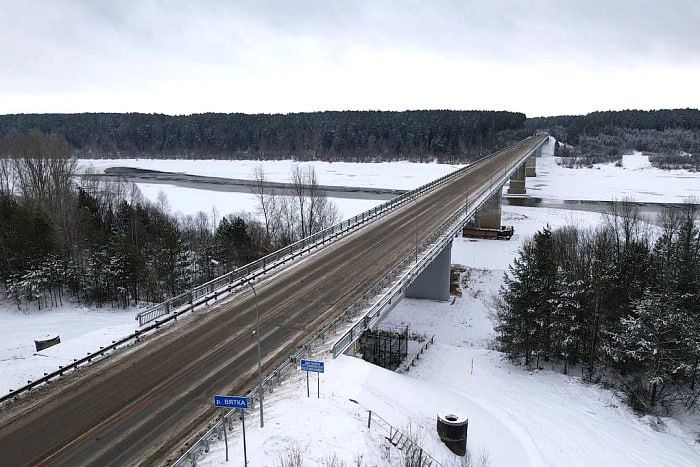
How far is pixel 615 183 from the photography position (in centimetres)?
12900

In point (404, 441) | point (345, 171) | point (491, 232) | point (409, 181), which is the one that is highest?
point (345, 171)

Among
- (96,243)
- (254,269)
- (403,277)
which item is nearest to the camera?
(403,277)

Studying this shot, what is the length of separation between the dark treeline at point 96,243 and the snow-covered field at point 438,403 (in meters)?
3.57

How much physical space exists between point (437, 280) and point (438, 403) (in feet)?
80.8

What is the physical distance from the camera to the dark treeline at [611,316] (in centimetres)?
3056

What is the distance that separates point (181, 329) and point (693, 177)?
155022 millimetres

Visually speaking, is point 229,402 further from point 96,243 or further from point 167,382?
point 96,243

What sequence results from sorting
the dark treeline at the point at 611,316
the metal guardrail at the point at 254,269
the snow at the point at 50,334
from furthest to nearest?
the dark treeline at the point at 611,316 < the metal guardrail at the point at 254,269 < the snow at the point at 50,334

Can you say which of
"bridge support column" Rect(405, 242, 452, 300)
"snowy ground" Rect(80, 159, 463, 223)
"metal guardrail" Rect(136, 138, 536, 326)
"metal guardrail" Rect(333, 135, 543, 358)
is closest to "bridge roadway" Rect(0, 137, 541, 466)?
"metal guardrail" Rect(136, 138, 536, 326)

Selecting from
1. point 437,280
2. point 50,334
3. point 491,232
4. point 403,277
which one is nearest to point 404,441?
point 403,277

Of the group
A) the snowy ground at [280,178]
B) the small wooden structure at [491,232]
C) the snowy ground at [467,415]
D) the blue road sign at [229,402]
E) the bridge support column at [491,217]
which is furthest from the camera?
the snowy ground at [280,178]

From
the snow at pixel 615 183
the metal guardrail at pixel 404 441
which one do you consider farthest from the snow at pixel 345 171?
the metal guardrail at pixel 404 441

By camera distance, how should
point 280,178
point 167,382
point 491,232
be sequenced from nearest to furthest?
1. point 167,382
2. point 491,232
3. point 280,178

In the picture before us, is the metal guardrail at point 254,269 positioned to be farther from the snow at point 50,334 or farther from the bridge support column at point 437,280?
the bridge support column at point 437,280
